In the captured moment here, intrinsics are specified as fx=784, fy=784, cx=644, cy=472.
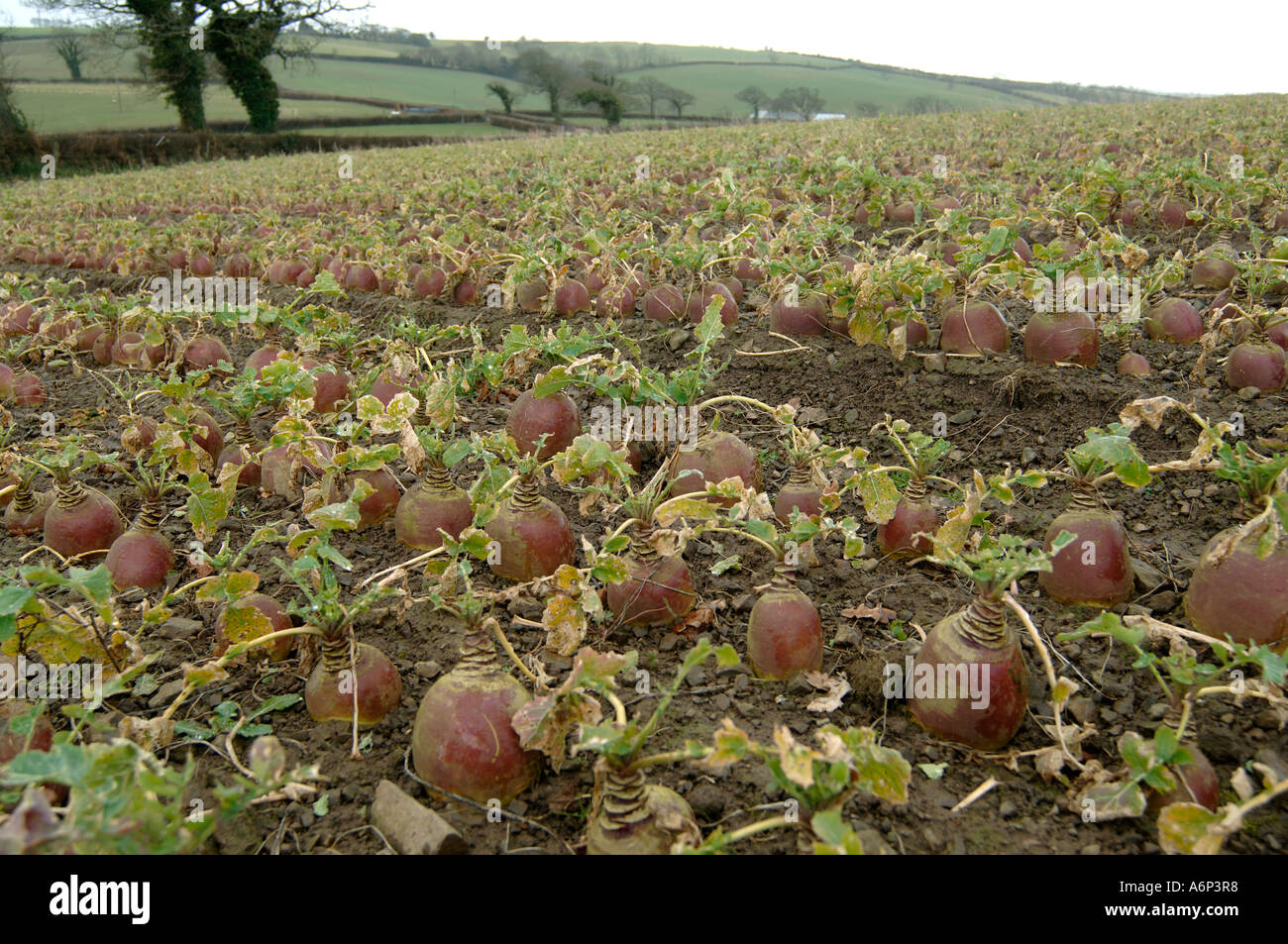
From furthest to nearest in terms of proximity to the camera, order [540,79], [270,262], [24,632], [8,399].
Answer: [540,79], [270,262], [8,399], [24,632]

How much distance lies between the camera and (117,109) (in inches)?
1633

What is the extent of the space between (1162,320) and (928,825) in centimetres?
409

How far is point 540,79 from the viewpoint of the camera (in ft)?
157

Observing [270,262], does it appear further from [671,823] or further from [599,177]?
[671,823]

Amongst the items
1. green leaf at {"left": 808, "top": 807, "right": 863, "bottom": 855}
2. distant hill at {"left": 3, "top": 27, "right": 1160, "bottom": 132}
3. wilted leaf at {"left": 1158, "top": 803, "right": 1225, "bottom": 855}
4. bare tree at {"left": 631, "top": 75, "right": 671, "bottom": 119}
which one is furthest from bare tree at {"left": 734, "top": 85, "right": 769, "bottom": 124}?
green leaf at {"left": 808, "top": 807, "right": 863, "bottom": 855}

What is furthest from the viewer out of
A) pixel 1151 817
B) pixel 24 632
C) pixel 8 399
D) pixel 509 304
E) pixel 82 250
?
pixel 82 250

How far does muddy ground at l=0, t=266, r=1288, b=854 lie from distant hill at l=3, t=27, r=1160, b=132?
3899cm

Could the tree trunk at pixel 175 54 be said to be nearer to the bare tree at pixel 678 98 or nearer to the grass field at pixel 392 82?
the grass field at pixel 392 82

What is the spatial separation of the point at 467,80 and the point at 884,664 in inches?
2620

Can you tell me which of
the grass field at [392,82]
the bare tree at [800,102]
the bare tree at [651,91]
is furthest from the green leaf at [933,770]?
the bare tree at [800,102]

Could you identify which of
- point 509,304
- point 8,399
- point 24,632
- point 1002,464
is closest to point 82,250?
point 8,399

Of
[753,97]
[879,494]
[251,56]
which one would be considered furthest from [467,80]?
[879,494]

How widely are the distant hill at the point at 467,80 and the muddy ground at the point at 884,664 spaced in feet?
128
